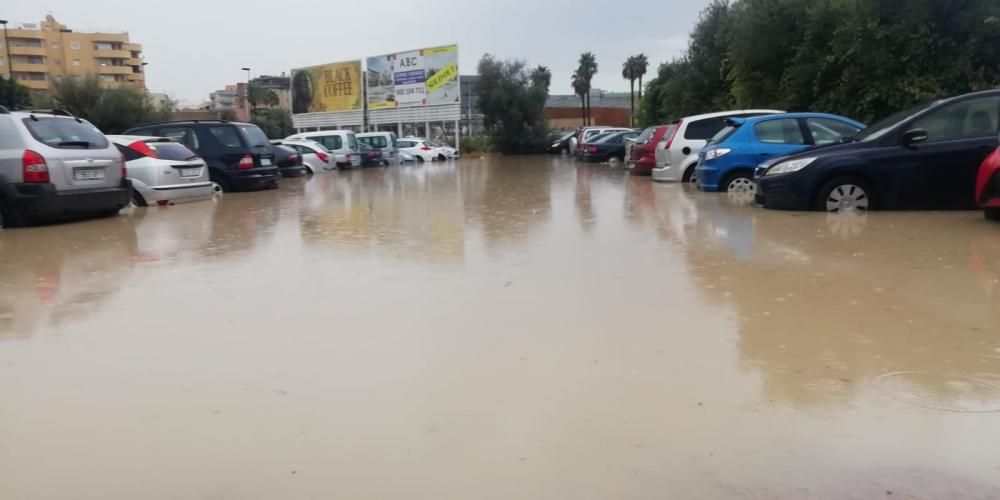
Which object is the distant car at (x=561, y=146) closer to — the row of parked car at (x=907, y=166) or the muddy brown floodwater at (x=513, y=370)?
the row of parked car at (x=907, y=166)

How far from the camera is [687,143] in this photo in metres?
16.1

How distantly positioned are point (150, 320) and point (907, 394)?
4958 millimetres

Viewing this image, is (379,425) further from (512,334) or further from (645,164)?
(645,164)

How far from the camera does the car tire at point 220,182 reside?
17.5 metres

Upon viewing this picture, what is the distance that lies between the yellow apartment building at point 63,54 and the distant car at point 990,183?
312ft

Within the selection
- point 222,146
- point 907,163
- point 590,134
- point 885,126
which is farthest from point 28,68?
point 907,163

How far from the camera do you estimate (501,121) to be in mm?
53531

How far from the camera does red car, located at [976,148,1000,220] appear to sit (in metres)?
8.47

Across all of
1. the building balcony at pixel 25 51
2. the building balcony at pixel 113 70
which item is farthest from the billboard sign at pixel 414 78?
the building balcony at pixel 25 51

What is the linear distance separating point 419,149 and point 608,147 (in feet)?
42.2

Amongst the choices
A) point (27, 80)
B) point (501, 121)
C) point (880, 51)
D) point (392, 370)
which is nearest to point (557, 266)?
point (392, 370)

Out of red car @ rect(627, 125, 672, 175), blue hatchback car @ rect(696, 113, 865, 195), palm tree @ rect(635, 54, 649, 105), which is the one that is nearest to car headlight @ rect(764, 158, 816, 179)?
blue hatchback car @ rect(696, 113, 865, 195)

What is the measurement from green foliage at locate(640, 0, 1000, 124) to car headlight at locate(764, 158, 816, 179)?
345 inches

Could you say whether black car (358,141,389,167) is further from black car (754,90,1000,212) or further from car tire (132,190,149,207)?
black car (754,90,1000,212)
